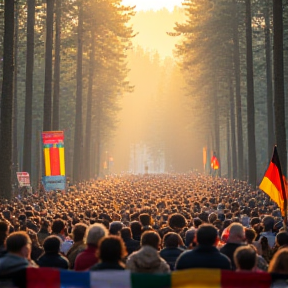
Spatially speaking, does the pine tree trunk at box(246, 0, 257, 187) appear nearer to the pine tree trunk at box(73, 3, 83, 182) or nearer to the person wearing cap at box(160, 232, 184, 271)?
the pine tree trunk at box(73, 3, 83, 182)

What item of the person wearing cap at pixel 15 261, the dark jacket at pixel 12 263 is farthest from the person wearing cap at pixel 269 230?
the dark jacket at pixel 12 263

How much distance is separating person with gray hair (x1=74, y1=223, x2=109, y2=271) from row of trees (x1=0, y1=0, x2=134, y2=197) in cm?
1721

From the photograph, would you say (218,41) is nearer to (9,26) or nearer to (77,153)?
(77,153)

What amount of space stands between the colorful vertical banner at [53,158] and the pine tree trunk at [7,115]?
19.6 feet

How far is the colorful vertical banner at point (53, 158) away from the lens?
33.1m

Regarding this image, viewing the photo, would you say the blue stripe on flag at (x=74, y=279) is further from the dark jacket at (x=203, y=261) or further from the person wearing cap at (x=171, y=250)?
the person wearing cap at (x=171, y=250)

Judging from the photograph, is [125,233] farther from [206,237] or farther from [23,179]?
[23,179]

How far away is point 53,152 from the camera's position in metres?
33.1

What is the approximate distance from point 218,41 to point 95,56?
1215 cm

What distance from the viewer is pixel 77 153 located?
5303cm

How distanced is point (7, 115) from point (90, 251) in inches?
698

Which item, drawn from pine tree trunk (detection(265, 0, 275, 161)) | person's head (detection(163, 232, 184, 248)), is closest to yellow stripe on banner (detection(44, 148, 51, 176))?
pine tree trunk (detection(265, 0, 275, 161))

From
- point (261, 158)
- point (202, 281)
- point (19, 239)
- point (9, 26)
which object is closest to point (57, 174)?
point (9, 26)

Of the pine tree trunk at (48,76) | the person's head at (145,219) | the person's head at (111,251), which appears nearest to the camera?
the person's head at (111,251)
